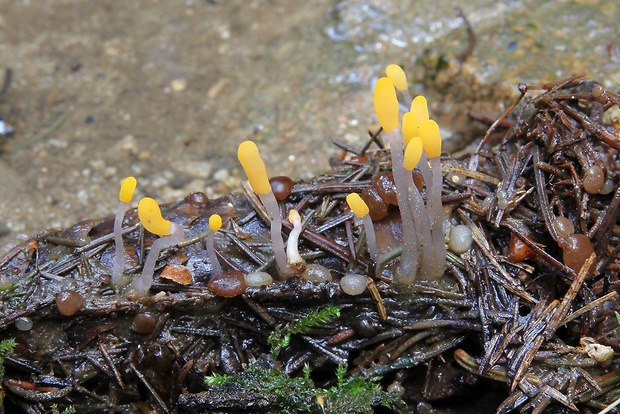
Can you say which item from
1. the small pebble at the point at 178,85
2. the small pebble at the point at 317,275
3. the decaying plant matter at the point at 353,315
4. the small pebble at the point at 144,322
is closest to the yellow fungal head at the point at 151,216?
the decaying plant matter at the point at 353,315

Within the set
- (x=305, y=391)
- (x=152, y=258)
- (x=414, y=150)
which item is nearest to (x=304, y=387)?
(x=305, y=391)

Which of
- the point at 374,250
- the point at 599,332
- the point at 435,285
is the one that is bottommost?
the point at 599,332

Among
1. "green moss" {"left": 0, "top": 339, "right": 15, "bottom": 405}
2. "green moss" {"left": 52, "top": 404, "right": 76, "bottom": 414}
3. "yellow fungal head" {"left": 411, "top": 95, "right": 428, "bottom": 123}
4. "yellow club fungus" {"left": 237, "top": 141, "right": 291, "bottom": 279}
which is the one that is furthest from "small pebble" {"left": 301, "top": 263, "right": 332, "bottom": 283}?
"green moss" {"left": 0, "top": 339, "right": 15, "bottom": 405}

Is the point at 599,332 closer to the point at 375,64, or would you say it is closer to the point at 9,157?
the point at 375,64

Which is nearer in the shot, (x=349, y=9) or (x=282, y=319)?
(x=282, y=319)

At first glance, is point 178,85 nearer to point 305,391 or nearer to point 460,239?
point 460,239

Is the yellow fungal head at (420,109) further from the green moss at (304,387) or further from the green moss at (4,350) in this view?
the green moss at (4,350)

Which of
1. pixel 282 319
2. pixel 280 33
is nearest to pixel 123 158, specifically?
pixel 280 33
